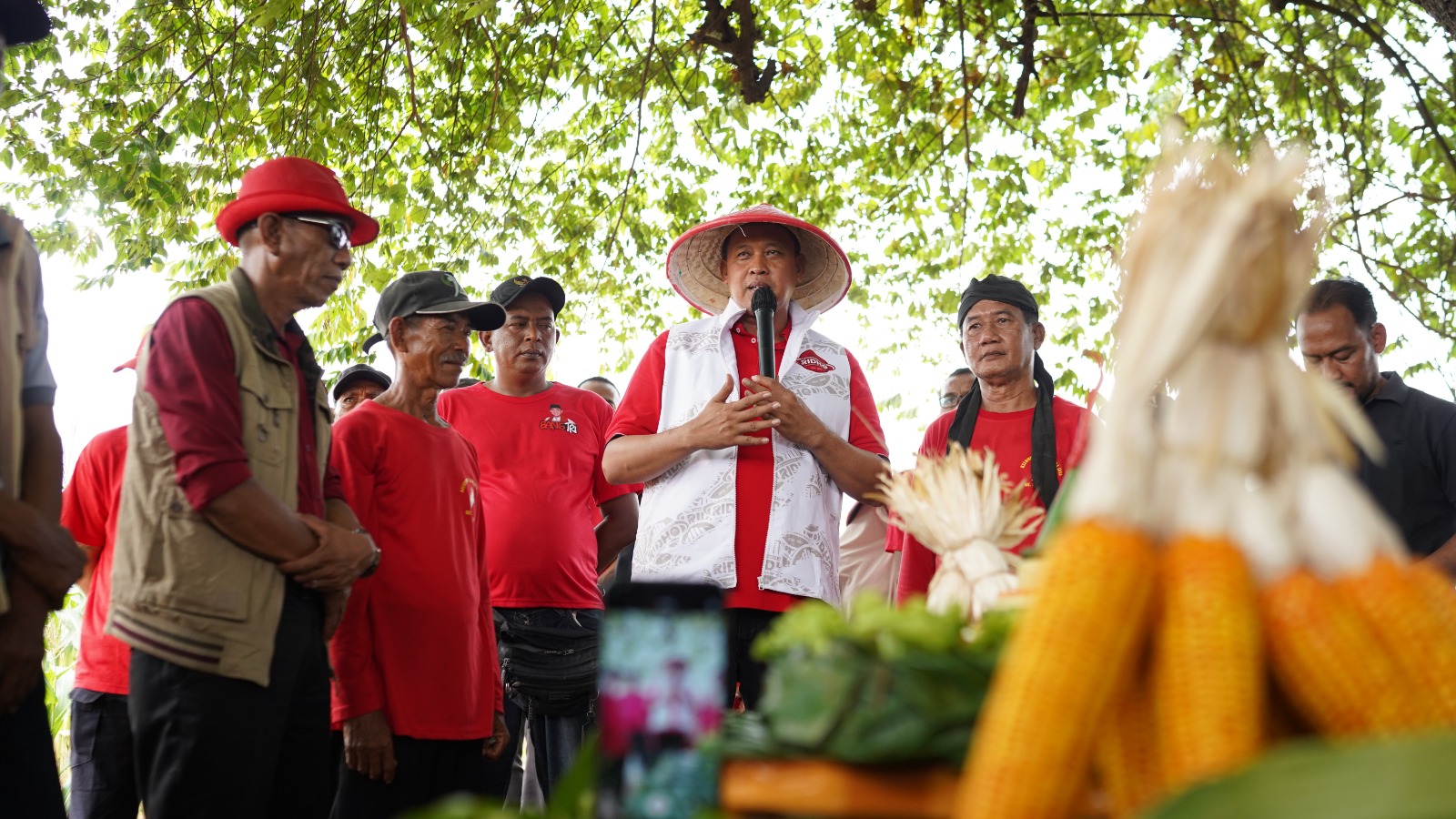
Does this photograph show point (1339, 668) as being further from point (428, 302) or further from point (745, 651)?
point (428, 302)

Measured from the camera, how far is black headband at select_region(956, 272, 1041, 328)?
4512mm

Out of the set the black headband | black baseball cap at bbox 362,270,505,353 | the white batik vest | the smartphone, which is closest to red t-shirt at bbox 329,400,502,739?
black baseball cap at bbox 362,270,505,353

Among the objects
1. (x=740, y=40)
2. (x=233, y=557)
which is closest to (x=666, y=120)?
(x=740, y=40)

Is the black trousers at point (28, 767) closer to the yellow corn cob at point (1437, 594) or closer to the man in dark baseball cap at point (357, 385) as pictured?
the yellow corn cob at point (1437, 594)

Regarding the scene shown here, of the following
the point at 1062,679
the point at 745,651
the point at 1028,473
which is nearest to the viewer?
the point at 1062,679

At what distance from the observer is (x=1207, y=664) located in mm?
991

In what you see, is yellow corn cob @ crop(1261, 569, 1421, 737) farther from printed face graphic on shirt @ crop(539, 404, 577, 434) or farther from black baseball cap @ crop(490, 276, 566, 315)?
black baseball cap @ crop(490, 276, 566, 315)

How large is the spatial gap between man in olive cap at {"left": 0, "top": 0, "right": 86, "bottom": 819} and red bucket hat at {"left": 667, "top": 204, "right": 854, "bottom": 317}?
6.62ft

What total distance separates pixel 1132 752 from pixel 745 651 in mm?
2400

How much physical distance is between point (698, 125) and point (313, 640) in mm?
6210

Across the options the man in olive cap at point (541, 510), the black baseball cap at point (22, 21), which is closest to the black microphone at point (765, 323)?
the man in olive cap at point (541, 510)

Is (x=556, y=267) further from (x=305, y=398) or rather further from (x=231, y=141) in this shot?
(x=305, y=398)

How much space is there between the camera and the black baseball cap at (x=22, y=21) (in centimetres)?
251

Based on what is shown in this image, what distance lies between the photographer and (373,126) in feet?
23.0
